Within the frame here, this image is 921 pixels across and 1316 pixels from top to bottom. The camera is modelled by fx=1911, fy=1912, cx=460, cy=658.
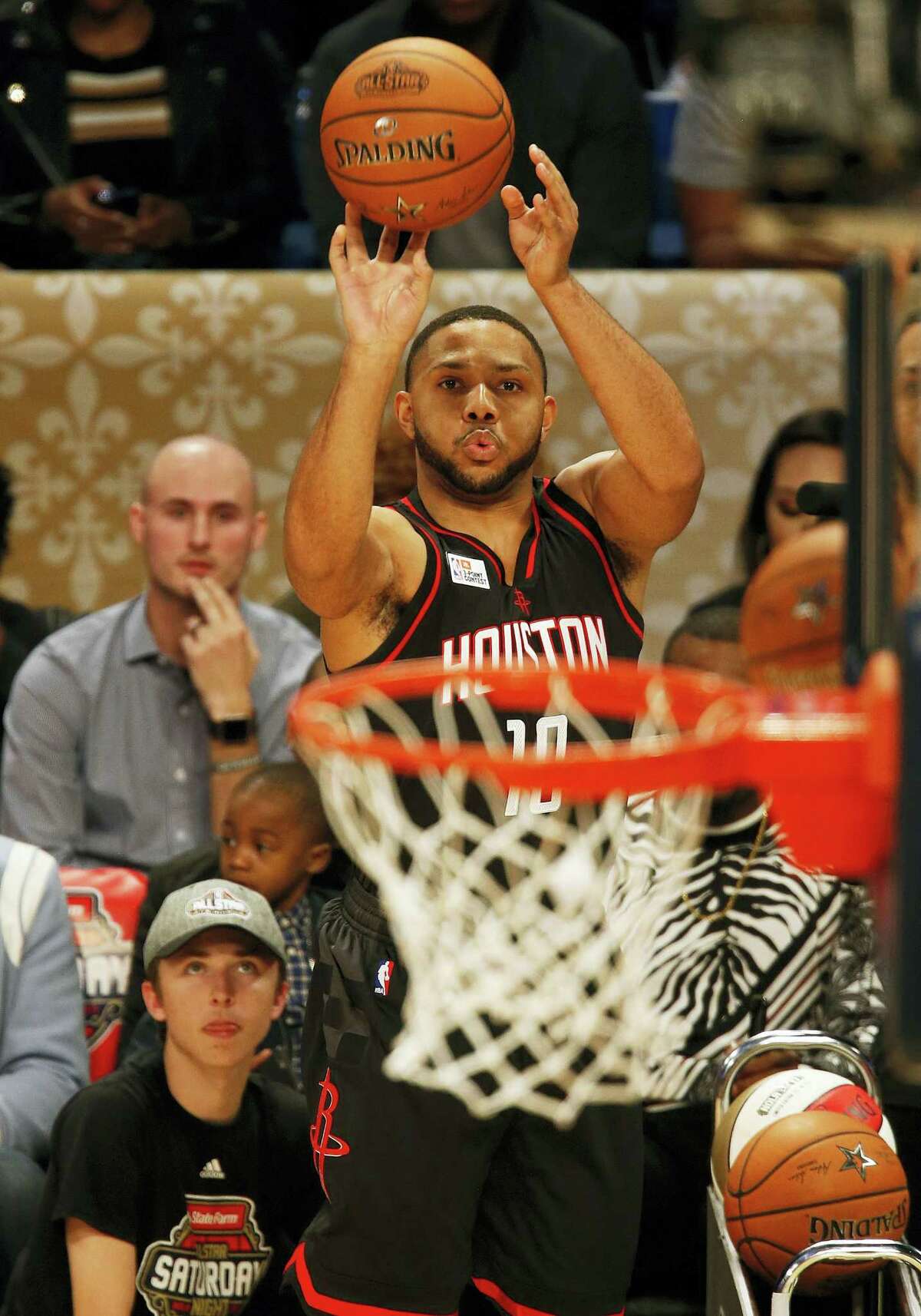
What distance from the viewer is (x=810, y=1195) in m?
3.55

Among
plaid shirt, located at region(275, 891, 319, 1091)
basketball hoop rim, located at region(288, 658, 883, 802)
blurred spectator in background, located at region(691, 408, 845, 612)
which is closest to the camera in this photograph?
basketball hoop rim, located at region(288, 658, 883, 802)

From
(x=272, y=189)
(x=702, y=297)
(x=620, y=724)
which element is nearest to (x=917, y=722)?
(x=620, y=724)

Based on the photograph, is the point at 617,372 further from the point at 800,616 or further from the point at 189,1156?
the point at 189,1156

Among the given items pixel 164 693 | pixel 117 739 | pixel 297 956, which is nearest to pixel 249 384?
pixel 164 693

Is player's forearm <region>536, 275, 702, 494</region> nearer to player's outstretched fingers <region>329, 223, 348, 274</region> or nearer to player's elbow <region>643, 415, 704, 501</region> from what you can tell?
player's elbow <region>643, 415, 704, 501</region>

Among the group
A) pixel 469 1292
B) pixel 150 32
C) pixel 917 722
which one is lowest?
pixel 469 1292

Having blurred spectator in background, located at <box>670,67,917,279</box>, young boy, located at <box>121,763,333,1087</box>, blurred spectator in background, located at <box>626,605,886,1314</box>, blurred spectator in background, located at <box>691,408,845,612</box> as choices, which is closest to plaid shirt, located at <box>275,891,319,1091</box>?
young boy, located at <box>121,763,333,1087</box>

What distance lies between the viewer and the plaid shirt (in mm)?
4602

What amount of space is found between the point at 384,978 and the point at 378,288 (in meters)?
1.24

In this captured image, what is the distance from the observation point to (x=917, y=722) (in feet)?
6.42

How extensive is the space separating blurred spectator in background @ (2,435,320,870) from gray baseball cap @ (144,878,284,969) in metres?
0.79

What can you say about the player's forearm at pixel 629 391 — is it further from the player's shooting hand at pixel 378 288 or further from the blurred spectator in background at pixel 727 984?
the blurred spectator in background at pixel 727 984

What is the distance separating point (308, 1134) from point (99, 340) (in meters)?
3.09

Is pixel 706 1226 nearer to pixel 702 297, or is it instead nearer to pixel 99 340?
pixel 702 297
